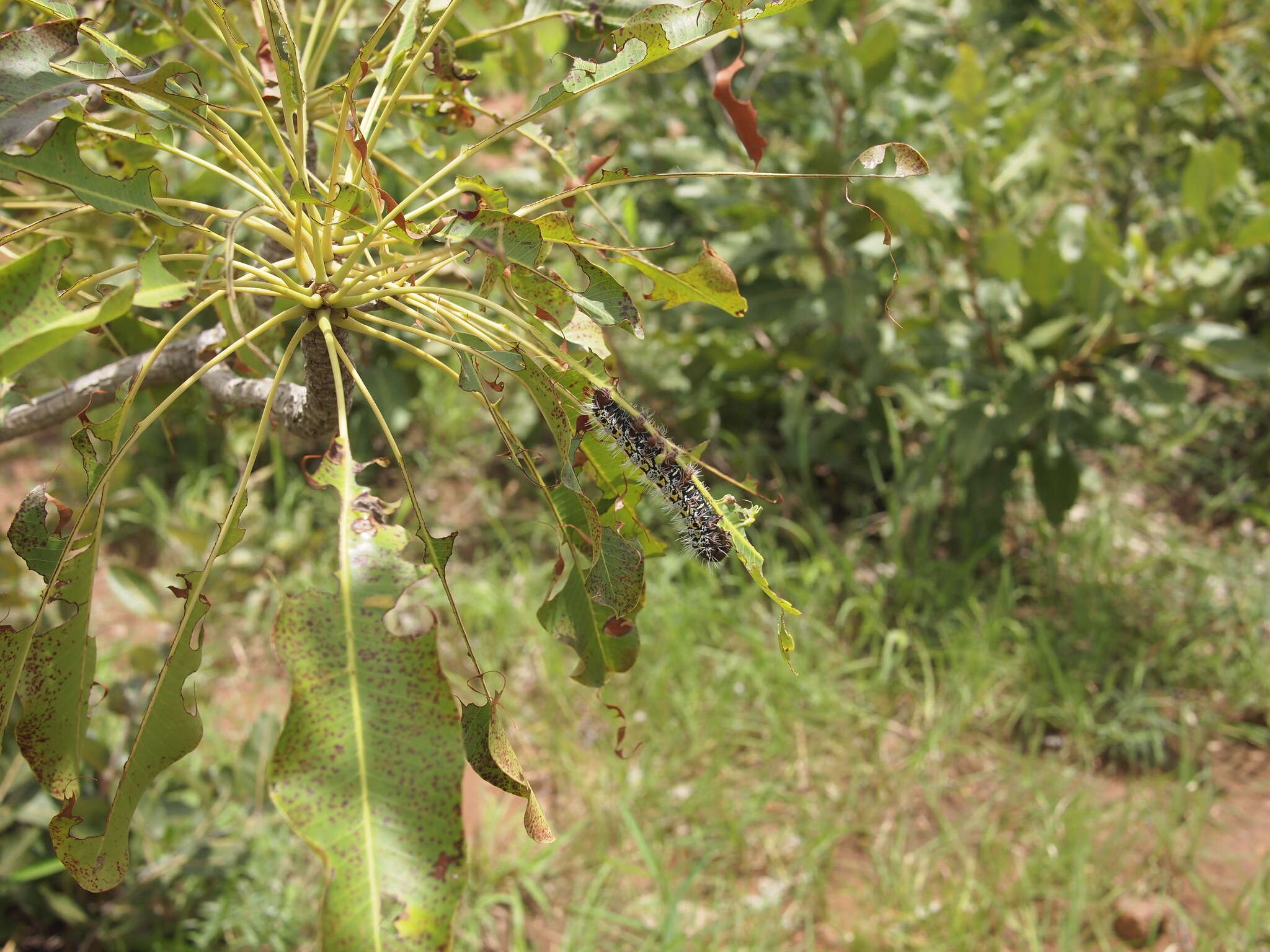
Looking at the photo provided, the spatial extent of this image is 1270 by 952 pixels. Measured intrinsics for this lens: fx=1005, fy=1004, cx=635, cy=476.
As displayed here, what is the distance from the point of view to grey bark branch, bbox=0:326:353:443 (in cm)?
87

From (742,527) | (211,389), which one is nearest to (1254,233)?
(742,527)

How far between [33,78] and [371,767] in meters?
0.52

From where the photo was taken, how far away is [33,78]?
688mm

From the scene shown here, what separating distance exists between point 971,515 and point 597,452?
7.09 ft

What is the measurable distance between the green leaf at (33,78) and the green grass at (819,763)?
1.12 m

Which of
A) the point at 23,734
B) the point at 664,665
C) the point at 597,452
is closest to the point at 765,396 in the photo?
the point at 664,665

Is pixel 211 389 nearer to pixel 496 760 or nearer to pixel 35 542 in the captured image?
pixel 35 542

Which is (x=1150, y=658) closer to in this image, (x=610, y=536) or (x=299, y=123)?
(x=610, y=536)

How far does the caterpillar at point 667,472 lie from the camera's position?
2.60 feet

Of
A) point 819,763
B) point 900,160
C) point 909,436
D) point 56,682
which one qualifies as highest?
point 900,160

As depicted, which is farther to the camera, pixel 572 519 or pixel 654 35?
pixel 572 519

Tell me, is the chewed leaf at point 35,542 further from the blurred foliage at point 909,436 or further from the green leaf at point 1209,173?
the green leaf at point 1209,173

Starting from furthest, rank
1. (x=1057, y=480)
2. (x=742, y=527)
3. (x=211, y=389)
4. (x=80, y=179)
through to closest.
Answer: (x=1057, y=480), (x=211, y=389), (x=742, y=527), (x=80, y=179)

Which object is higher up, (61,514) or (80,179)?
(80,179)
